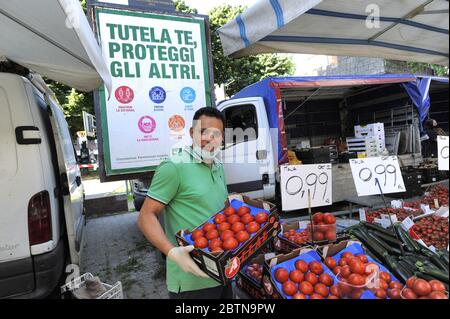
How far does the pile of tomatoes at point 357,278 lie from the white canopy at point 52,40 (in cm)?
192

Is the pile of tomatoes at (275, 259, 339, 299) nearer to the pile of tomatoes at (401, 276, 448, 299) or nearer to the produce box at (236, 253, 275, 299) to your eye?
the produce box at (236, 253, 275, 299)

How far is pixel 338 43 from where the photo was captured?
2.82 metres

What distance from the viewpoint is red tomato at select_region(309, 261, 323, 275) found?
66.9 inches

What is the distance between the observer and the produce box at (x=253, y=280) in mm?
1855

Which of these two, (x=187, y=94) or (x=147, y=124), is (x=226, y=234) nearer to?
(x=147, y=124)

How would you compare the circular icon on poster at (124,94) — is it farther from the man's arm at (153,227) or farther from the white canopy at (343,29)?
the man's arm at (153,227)

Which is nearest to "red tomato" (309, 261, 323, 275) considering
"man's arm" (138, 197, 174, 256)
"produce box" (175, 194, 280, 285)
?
"produce box" (175, 194, 280, 285)

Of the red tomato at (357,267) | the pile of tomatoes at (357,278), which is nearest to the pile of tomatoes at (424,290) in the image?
the pile of tomatoes at (357,278)

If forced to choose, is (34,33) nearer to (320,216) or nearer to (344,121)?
(320,216)

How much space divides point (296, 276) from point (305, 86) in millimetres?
4846

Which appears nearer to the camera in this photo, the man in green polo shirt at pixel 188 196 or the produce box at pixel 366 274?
the produce box at pixel 366 274

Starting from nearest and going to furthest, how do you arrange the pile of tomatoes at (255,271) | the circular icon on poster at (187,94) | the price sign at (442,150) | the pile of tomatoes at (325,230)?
the pile of tomatoes at (255,271) → the price sign at (442,150) → the pile of tomatoes at (325,230) → the circular icon on poster at (187,94)

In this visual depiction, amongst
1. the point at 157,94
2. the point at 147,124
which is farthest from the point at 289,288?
the point at 157,94

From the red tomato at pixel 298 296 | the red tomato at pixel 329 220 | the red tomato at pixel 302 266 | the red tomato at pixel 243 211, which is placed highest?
the red tomato at pixel 243 211
